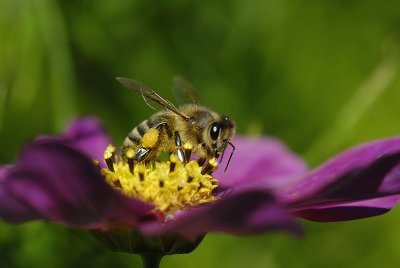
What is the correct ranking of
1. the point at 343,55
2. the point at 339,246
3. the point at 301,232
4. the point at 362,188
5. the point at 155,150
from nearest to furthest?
the point at 301,232, the point at 362,188, the point at 155,150, the point at 339,246, the point at 343,55

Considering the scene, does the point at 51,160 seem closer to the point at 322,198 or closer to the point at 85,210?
the point at 85,210

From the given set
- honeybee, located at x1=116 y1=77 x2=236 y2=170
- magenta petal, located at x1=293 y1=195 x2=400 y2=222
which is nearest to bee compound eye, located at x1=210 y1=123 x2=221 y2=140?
honeybee, located at x1=116 y1=77 x2=236 y2=170

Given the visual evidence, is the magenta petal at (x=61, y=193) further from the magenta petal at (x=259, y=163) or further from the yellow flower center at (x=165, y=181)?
the magenta petal at (x=259, y=163)

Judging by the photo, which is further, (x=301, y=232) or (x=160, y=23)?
(x=160, y=23)

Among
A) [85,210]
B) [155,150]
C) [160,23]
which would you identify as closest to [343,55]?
[160,23]

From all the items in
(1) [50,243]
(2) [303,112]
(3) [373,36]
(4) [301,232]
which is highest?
(3) [373,36]

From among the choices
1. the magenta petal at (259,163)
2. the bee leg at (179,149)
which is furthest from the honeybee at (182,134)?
the magenta petal at (259,163)

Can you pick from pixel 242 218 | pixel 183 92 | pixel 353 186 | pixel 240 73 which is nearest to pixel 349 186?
pixel 353 186

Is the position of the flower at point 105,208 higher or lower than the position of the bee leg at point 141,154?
lower
